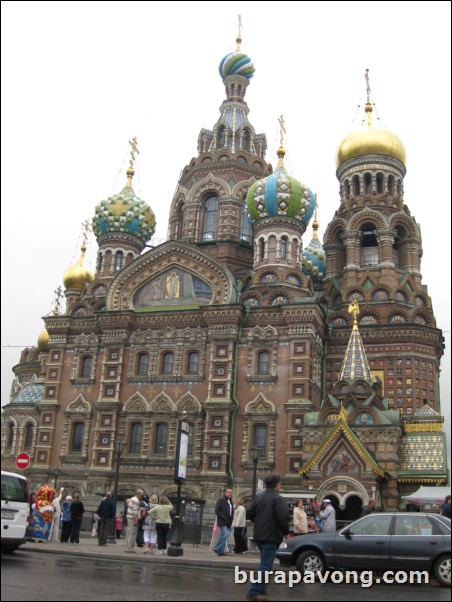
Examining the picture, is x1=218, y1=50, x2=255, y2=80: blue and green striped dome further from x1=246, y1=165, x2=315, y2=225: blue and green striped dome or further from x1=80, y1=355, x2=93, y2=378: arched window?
x1=80, y1=355, x2=93, y2=378: arched window

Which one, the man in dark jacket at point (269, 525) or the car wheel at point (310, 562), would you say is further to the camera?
the car wheel at point (310, 562)

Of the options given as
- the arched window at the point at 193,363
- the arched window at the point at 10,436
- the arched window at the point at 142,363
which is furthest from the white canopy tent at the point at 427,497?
the arched window at the point at 10,436

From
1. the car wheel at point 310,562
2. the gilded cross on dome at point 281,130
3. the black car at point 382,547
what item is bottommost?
the car wheel at point 310,562

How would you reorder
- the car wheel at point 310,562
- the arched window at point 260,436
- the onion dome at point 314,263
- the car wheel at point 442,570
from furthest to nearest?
the onion dome at point 314,263 < the arched window at point 260,436 < the car wheel at point 310,562 < the car wheel at point 442,570

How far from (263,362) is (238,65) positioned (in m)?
21.4

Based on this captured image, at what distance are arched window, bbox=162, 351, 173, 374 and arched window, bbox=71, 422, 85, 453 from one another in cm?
470

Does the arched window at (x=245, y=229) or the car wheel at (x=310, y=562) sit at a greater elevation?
the arched window at (x=245, y=229)

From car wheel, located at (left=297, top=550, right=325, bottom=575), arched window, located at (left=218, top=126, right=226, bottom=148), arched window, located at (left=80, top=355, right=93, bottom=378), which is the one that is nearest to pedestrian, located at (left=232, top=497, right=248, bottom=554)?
car wheel, located at (left=297, top=550, right=325, bottom=575)

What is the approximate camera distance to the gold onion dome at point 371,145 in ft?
128

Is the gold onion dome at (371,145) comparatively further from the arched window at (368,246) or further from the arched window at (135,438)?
the arched window at (135,438)

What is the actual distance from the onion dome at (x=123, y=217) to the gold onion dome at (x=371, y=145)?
11.6 metres

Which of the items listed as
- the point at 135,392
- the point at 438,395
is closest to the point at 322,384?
the point at 438,395

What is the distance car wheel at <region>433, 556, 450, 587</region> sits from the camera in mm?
11219

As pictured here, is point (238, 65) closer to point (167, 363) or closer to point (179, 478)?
point (167, 363)
